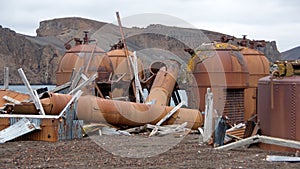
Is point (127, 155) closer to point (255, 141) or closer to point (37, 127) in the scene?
point (255, 141)

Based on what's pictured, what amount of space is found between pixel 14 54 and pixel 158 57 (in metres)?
117

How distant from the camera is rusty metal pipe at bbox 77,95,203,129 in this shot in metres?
12.3

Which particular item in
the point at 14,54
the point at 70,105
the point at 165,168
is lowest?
the point at 165,168

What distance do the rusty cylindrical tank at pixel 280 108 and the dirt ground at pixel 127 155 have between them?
16.8 inches

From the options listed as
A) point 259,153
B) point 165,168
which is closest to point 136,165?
point 165,168

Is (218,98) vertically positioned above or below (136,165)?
above

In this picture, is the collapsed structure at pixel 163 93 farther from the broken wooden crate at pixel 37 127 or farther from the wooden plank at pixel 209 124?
the wooden plank at pixel 209 124

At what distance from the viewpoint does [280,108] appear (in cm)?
927

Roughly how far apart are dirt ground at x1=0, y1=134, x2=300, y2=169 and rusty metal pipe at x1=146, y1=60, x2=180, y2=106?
3.98 metres

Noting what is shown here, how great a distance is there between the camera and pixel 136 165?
7.73 metres

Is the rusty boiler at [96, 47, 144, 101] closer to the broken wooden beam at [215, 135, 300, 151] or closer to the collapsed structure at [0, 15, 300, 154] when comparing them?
the collapsed structure at [0, 15, 300, 154]

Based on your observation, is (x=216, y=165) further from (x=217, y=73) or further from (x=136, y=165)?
(x=217, y=73)

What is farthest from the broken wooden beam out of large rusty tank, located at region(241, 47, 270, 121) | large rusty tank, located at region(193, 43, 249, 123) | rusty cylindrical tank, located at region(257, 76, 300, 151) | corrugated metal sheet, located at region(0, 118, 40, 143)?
large rusty tank, located at region(241, 47, 270, 121)

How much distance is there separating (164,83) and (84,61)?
3417 millimetres
